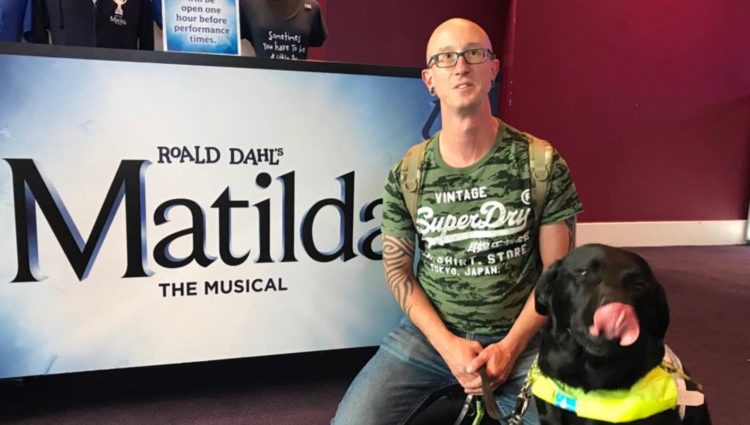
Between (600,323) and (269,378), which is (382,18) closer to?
(269,378)

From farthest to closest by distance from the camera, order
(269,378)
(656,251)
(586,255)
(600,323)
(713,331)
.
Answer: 1. (656,251)
2. (713,331)
3. (269,378)
4. (586,255)
5. (600,323)

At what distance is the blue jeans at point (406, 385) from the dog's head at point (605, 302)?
0.32m

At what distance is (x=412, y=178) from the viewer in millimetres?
1577

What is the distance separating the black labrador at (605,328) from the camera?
108cm

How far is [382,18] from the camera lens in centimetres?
450

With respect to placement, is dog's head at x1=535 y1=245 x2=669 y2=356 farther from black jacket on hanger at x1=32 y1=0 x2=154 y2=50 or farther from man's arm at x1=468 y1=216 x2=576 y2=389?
black jacket on hanger at x1=32 y1=0 x2=154 y2=50

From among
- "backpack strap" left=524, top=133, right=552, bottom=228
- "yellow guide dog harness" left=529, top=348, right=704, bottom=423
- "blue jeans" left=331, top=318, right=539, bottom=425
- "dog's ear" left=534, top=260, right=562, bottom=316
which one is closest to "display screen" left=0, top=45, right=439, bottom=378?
"blue jeans" left=331, top=318, right=539, bottom=425

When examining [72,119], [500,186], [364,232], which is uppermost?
[72,119]

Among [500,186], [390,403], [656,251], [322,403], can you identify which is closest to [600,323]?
[500,186]

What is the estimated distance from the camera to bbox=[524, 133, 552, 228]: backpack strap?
148cm

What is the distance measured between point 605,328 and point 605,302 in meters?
0.05

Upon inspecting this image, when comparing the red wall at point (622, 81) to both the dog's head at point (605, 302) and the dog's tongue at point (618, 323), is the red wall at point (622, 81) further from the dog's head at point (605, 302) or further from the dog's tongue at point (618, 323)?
the dog's tongue at point (618, 323)

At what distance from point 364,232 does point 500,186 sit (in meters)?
0.59

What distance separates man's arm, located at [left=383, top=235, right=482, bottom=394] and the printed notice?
80 centimetres
